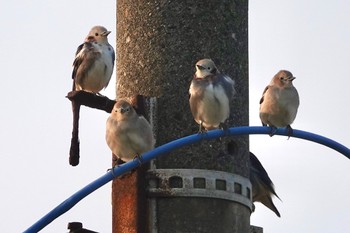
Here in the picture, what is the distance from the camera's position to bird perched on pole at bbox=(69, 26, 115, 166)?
776 inches

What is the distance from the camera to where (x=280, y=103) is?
734 inches

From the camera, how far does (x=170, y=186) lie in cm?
1878

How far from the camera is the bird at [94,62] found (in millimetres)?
19703

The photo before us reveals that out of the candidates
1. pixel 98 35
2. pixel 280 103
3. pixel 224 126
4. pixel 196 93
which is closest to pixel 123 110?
pixel 196 93

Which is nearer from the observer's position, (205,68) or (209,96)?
(209,96)

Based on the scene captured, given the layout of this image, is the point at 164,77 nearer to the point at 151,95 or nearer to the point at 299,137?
the point at 151,95

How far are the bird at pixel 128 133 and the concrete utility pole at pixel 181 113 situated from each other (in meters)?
0.64

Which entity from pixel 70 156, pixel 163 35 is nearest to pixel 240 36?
pixel 163 35

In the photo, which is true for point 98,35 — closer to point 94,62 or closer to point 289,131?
point 94,62

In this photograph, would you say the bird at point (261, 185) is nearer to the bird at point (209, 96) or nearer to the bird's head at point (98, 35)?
the bird's head at point (98, 35)

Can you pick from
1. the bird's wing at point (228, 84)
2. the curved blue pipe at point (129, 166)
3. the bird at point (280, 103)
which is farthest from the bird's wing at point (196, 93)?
the bird at point (280, 103)

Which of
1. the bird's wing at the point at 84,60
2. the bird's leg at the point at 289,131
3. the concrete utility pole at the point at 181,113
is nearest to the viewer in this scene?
the bird's leg at the point at 289,131

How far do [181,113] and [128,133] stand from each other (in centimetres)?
105

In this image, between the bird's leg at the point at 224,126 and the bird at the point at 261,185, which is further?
the bird at the point at 261,185
